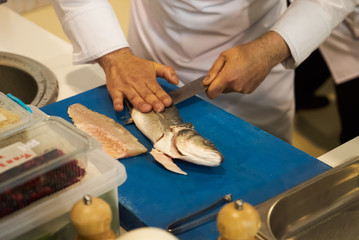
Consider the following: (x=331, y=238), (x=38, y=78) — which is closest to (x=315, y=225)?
(x=331, y=238)

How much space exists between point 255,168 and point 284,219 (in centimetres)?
18

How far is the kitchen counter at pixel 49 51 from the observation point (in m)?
1.60

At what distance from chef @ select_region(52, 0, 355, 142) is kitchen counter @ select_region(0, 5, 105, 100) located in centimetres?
9

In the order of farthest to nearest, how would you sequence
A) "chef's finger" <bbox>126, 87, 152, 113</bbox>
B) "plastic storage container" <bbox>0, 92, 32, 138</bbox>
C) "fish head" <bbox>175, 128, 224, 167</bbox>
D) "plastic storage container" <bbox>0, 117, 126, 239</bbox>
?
"chef's finger" <bbox>126, 87, 152, 113</bbox> < "fish head" <bbox>175, 128, 224, 167</bbox> < "plastic storage container" <bbox>0, 92, 32, 138</bbox> < "plastic storage container" <bbox>0, 117, 126, 239</bbox>

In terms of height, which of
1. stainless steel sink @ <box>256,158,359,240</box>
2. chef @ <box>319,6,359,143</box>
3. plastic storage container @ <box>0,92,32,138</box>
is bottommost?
chef @ <box>319,6,359,143</box>

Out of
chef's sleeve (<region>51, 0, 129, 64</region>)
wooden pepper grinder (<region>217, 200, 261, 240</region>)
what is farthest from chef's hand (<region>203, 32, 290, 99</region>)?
wooden pepper grinder (<region>217, 200, 261, 240</region>)

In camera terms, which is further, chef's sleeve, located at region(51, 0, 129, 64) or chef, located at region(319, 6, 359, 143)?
chef, located at region(319, 6, 359, 143)

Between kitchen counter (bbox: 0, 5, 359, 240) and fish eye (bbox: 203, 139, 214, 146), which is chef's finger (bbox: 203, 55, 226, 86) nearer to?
fish eye (bbox: 203, 139, 214, 146)

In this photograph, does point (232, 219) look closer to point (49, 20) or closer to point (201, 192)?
point (201, 192)

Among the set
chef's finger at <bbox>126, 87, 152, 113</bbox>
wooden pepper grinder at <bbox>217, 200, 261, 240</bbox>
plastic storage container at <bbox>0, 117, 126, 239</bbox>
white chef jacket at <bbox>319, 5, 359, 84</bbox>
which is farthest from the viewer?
white chef jacket at <bbox>319, 5, 359, 84</bbox>

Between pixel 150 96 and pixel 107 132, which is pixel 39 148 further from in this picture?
pixel 150 96

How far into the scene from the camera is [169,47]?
1697mm

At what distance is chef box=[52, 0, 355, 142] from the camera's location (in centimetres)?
142

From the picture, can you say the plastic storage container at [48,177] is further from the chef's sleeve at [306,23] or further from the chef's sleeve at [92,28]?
the chef's sleeve at [306,23]
